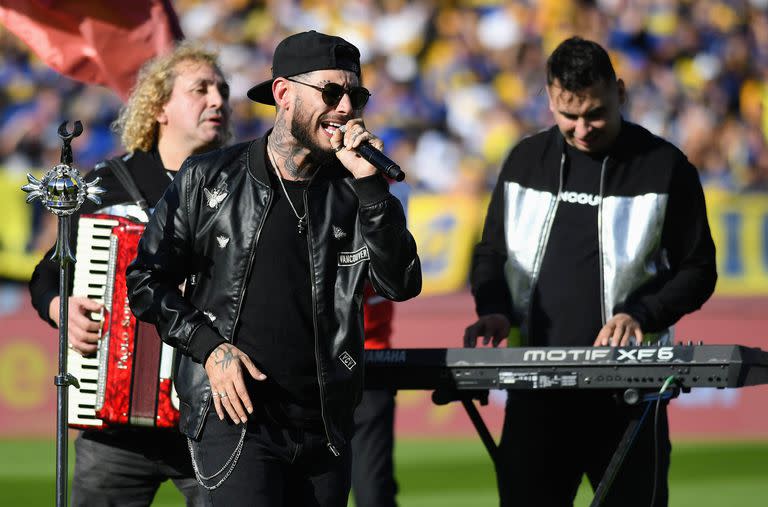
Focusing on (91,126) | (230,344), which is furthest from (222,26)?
(230,344)

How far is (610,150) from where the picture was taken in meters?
5.08

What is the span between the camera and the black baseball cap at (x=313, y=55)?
159 inches

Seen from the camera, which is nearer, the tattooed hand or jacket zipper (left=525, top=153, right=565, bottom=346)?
the tattooed hand

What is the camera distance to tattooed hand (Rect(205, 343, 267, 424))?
376 cm

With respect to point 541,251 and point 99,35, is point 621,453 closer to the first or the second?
point 541,251

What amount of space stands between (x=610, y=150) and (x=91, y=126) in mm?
9560

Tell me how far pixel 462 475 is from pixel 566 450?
4.95 meters

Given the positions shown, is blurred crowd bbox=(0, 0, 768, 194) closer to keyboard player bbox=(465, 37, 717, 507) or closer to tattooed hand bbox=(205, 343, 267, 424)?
keyboard player bbox=(465, 37, 717, 507)

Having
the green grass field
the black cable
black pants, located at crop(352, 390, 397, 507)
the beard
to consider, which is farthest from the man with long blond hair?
the green grass field

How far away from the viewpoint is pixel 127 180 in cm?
507

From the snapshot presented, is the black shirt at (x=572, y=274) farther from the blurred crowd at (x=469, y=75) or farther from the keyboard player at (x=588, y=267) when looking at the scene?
the blurred crowd at (x=469, y=75)

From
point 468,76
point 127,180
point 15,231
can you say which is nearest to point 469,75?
point 468,76

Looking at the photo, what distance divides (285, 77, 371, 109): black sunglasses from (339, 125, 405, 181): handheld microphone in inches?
9.1

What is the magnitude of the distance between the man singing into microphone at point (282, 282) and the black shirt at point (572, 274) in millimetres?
1154
